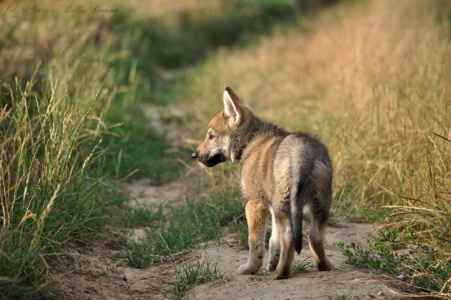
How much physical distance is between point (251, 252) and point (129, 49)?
8.42 m

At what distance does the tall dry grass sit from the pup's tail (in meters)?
0.82

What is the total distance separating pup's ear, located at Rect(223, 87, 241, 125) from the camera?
18.1 ft

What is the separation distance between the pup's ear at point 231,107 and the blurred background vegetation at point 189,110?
1200 mm

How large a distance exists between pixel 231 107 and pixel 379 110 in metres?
2.37

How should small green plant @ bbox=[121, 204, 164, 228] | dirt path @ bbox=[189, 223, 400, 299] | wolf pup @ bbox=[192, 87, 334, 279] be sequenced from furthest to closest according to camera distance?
small green plant @ bbox=[121, 204, 164, 228]
wolf pup @ bbox=[192, 87, 334, 279]
dirt path @ bbox=[189, 223, 400, 299]

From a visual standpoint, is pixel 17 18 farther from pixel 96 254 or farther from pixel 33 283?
pixel 33 283

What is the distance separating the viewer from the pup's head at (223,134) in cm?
557

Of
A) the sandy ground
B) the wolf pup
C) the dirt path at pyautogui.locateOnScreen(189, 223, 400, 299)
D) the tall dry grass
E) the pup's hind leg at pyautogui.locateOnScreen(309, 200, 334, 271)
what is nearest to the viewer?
the dirt path at pyautogui.locateOnScreen(189, 223, 400, 299)

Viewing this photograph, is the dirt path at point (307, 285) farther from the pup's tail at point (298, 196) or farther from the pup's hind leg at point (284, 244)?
the pup's tail at point (298, 196)

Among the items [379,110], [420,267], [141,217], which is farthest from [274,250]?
[379,110]

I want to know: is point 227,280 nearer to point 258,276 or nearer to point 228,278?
point 228,278

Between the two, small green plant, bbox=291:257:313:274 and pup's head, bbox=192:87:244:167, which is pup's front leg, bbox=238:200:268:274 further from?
pup's head, bbox=192:87:244:167

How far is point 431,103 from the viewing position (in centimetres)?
688

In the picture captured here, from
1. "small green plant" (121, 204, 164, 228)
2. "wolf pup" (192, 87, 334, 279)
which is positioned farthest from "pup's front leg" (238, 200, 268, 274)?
"small green plant" (121, 204, 164, 228)
